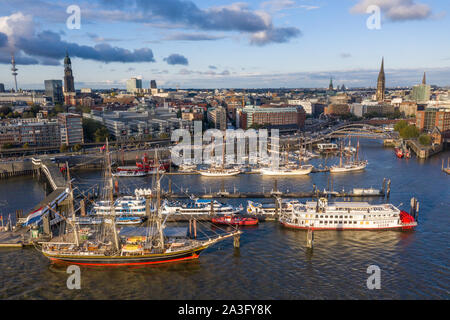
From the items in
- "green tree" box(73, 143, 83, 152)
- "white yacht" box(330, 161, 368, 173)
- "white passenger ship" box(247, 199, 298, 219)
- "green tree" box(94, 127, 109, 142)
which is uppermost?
"green tree" box(94, 127, 109, 142)

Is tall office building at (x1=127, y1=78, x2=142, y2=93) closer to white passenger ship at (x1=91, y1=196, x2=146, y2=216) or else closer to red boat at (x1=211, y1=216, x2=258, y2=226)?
white passenger ship at (x1=91, y1=196, x2=146, y2=216)

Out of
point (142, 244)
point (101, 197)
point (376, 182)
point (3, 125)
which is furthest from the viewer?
point (3, 125)

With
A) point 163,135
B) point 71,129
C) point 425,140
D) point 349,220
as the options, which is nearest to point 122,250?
point 349,220

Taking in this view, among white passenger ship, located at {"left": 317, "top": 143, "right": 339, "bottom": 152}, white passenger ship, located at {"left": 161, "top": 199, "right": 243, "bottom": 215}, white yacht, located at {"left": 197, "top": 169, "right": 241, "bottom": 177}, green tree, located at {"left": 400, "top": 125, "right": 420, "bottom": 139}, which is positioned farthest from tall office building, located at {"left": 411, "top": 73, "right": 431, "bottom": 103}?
white passenger ship, located at {"left": 161, "top": 199, "right": 243, "bottom": 215}

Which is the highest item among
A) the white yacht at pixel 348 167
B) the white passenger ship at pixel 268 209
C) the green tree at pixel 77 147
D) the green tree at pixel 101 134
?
the green tree at pixel 101 134

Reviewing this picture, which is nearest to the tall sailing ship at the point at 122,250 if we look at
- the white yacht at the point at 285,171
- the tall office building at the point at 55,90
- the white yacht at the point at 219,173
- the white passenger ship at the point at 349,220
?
the white passenger ship at the point at 349,220

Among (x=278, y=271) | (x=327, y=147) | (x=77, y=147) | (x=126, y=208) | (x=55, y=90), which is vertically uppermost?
(x=55, y=90)

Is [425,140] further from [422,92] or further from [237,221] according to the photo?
[422,92]

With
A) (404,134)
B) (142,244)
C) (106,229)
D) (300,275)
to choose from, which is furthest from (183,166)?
(404,134)

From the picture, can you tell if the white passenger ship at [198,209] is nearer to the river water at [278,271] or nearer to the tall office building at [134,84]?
the river water at [278,271]
